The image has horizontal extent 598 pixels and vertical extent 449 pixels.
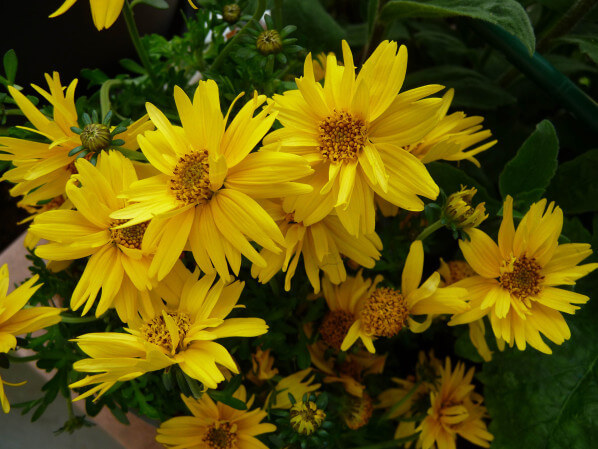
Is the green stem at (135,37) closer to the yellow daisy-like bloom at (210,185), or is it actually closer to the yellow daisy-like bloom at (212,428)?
the yellow daisy-like bloom at (210,185)

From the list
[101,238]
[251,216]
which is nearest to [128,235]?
[101,238]

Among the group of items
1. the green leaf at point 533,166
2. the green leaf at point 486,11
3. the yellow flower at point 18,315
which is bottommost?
the yellow flower at point 18,315

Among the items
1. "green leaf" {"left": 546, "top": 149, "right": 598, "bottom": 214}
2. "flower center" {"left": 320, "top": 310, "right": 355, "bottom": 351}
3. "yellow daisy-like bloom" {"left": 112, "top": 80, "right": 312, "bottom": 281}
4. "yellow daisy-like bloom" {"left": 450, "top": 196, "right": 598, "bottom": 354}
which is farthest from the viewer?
"green leaf" {"left": 546, "top": 149, "right": 598, "bottom": 214}

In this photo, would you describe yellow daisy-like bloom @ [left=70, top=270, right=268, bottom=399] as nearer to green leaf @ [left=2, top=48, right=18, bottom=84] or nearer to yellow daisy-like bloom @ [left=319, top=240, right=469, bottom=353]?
yellow daisy-like bloom @ [left=319, top=240, right=469, bottom=353]

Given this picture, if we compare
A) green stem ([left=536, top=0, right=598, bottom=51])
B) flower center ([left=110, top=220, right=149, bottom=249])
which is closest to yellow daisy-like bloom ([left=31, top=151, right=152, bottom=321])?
flower center ([left=110, top=220, right=149, bottom=249])

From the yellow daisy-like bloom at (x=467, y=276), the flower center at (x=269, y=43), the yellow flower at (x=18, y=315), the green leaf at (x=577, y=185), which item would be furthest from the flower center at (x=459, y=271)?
the yellow flower at (x=18, y=315)

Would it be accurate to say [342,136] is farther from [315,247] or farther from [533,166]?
[533,166]
